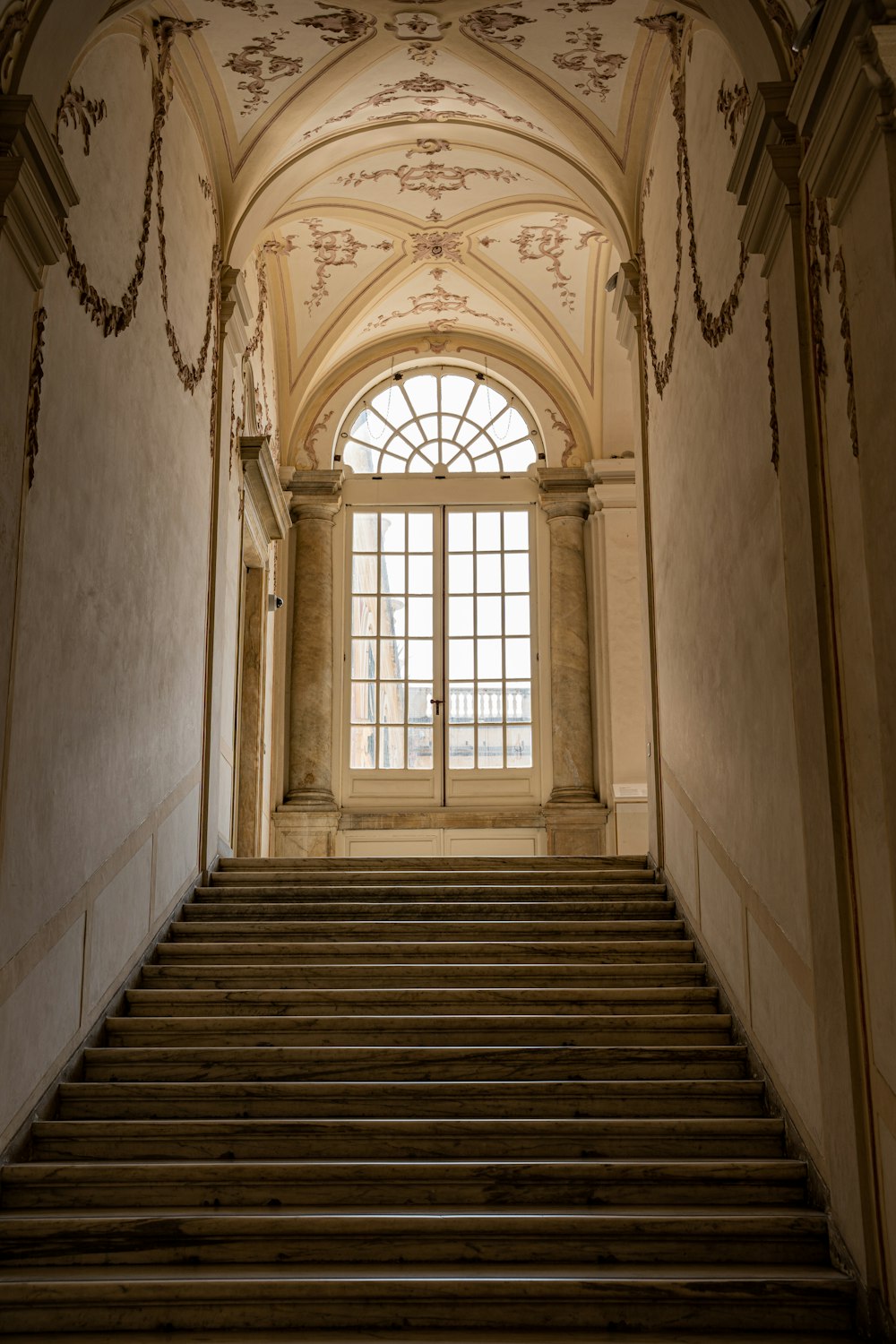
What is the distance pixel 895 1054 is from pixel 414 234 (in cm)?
860

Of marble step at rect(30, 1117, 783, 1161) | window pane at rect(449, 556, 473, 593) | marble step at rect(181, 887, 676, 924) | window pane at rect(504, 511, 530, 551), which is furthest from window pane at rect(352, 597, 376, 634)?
marble step at rect(30, 1117, 783, 1161)

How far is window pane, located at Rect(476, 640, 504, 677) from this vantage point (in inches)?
471

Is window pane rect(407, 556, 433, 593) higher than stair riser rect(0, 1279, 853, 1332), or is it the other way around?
window pane rect(407, 556, 433, 593)

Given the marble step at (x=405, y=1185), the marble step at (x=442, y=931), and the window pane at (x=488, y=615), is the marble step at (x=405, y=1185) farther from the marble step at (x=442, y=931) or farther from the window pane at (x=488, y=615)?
the window pane at (x=488, y=615)

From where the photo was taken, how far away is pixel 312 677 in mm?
11664

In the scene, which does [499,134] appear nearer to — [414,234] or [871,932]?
[414,234]

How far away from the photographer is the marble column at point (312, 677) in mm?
11242

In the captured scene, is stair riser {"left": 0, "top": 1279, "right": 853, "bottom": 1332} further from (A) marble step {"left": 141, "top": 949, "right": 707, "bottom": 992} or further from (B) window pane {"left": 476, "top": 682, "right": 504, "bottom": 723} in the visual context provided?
(B) window pane {"left": 476, "top": 682, "right": 504, "bottom": 723}

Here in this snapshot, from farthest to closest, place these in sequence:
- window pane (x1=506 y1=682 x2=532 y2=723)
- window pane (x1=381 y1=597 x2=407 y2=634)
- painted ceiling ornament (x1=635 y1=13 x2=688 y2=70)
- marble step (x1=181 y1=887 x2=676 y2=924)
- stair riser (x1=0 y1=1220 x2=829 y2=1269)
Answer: window pane (x1=381 y1=597 x2=407 y2=634), window pane (x1=506 y1=682 x2=532 y2=723), painted ceiling ornament (x1=635 y1=13 x2=688 y2=70), marble step (x1=181 y1=887 x2=676 y2=924), stair riser (x1=0 y1=1220 x2=829 y2=1269)

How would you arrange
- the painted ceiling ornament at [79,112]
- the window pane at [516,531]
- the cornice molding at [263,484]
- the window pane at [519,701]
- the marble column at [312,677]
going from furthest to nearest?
the window pane at [516,531], the window pane at [519,701], the marble column at [312,677], the cornice molding at [263,484], the painted ceiling ornament at [79,112]

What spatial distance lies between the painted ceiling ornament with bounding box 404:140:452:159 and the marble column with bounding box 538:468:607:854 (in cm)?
332

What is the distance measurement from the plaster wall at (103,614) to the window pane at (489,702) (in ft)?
15.2

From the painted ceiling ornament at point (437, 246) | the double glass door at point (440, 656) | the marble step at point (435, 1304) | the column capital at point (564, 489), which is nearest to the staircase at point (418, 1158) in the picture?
the marble step at point (435, 1304)

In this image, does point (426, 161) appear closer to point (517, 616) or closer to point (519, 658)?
point (517, 616)
